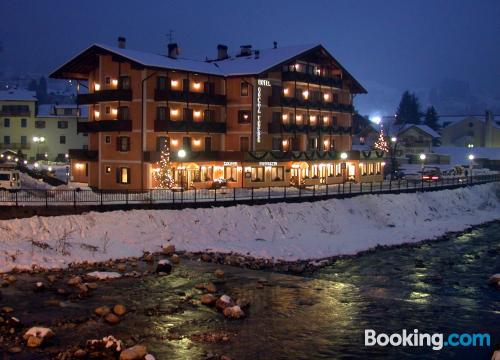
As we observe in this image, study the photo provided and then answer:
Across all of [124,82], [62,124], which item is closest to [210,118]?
[124,82]

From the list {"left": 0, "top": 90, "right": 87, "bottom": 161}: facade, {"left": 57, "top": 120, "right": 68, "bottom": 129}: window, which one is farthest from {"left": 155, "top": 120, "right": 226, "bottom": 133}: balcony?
{"left": 57, "top": 120, "right": 68, "bottom": 129}: window

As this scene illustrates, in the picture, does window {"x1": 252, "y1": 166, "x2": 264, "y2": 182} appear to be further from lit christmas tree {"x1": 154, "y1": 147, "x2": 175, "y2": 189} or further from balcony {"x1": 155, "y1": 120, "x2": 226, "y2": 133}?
lit christmas tree {"x1": 154, "y1": 147, "x2": 175, "y2": 189}

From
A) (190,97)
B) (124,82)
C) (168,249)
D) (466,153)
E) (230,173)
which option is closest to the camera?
(168,249)

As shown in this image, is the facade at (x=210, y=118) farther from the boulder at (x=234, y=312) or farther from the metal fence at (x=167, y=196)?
the boulder at (x=234, y=312)

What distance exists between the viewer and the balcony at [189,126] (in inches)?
2135

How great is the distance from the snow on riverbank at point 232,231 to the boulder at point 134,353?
14571mm

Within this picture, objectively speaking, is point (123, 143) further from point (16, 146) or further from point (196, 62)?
point (16, 146)

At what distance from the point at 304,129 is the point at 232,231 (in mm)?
26548

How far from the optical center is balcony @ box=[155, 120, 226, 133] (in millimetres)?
54219

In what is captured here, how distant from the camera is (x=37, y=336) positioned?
20828 mm

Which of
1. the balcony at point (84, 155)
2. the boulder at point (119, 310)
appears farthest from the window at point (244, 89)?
the boulder at point (119, 310)

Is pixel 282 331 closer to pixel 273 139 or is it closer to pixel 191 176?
pixel 191 176

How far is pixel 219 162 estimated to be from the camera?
5812 cm

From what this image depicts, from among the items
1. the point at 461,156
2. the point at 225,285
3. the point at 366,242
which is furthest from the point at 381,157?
the point at 225,285
